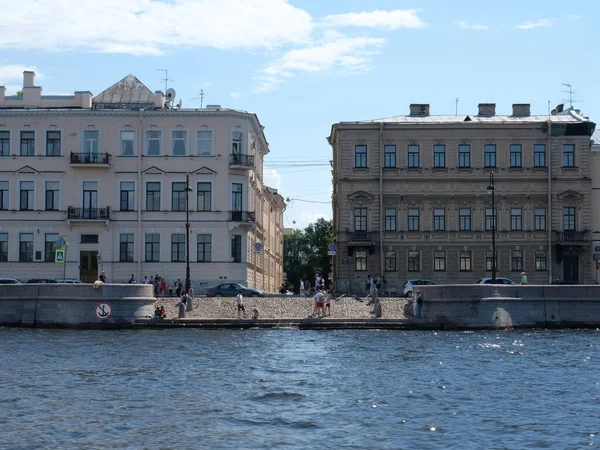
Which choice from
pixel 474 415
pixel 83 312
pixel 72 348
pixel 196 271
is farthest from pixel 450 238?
pixel 474 415


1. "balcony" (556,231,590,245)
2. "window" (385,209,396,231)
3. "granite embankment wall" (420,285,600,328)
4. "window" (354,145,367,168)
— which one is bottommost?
"granite embankment wall" (420,285,600,328)

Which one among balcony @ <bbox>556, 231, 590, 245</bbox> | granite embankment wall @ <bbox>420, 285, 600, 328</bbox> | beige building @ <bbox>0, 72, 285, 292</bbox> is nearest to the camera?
granite embankment wall @ <bbox>420, 285, 600, 328</bbox>

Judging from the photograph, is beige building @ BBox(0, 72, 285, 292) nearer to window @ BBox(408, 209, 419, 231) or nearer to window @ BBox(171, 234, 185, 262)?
window @ BBox(171, 234, 185, 262)

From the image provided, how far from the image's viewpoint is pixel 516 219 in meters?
68.8

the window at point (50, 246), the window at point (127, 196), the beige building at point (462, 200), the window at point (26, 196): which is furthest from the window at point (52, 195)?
the beige building at point (462, 200)

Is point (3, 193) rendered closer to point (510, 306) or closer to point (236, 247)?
point (236, 247)

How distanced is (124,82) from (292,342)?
3526 centimetres

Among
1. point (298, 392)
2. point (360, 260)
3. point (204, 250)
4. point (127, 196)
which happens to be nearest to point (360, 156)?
point (360, 260)

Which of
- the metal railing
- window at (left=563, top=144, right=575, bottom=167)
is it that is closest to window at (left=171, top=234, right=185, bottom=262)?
the metal railing

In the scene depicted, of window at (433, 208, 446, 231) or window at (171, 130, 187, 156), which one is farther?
window at (433, 208, 446, 231)

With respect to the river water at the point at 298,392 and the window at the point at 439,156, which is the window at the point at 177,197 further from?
the river water at the point at 298,392

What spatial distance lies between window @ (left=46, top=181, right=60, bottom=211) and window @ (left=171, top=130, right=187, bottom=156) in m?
7.82

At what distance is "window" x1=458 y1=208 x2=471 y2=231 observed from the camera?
2704 inches

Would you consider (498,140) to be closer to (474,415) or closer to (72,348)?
(72,348)
